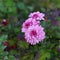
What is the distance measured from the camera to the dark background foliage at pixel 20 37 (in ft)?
8.09

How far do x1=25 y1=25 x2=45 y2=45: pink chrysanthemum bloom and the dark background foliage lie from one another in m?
0.11

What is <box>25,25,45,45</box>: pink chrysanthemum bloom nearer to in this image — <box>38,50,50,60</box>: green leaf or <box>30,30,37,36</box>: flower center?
<box>30,30,37,36</box>: flower center

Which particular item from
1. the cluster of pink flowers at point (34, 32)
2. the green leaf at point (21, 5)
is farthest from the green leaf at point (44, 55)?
the green leaf at point (21, 5)

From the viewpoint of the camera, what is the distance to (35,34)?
244 centimetres

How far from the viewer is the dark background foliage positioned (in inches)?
97.1

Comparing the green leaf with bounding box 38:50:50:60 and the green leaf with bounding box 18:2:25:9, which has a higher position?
the green leaf with bounding box 18:2:25:9

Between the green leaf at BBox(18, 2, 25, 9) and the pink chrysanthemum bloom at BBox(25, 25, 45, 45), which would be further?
the green leaf at BBox(18, 2, 25, 9)

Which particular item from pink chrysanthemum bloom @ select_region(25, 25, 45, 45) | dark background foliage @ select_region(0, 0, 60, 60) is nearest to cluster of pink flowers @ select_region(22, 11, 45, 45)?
pink chrysanthemum bloom @ select_region(25, 25, 45, 45)

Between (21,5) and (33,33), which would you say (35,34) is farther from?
(21,5)

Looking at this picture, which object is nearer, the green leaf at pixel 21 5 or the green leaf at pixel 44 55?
the green leaf at pixel 44 55

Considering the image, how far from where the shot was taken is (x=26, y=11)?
3.28 m

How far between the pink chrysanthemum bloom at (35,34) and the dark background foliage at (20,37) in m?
0.11

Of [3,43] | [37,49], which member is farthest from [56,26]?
[3,43]

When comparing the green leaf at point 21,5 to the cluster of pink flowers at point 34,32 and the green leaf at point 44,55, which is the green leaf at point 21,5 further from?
the green leaf at point 44,55
